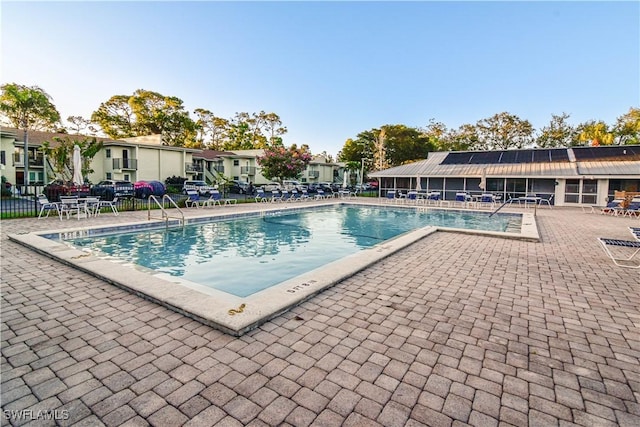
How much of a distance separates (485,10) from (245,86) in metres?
18.4

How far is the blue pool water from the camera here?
6.31m

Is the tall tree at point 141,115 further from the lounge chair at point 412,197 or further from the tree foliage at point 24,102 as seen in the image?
the lounge chair at point 412,197

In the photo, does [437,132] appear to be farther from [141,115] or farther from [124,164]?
[124,164]

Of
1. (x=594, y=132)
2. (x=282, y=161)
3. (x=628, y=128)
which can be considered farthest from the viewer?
(x=628, y=128)

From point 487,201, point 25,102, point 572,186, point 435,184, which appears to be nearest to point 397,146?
point 435,184

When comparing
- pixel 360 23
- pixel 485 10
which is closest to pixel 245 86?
pixel 360 23

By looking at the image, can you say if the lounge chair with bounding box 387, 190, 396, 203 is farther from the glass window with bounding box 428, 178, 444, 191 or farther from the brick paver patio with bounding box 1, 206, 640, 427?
the brick paver patio with bounding box 1, 206, 640, 427

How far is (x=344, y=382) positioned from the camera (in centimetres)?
235

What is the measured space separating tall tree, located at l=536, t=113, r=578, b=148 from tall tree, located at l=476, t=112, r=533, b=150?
1.69 meters

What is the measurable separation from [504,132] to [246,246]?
135 ft

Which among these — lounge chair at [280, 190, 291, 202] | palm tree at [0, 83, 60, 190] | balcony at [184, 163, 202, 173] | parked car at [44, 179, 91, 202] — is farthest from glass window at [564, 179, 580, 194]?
palm tree at [0, 83, 60, 190]

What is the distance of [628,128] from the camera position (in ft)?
111

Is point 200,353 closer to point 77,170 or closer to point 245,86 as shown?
point 77,170

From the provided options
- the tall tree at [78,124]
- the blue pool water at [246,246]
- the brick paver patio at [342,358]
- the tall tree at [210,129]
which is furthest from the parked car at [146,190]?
the tall tree at [78,124]
